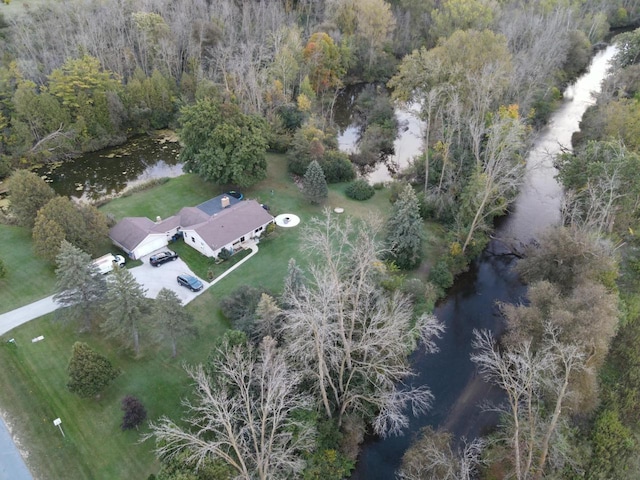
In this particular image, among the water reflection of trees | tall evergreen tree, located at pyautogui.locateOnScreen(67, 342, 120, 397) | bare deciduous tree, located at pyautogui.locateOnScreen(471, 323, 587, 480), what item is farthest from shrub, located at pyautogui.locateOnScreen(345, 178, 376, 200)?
tall evergreen tree, located at pyautogui.locateOnScreen(67, 342, 120, 397)

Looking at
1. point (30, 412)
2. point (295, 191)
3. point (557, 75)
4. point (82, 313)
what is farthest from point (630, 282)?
point (557, 75)

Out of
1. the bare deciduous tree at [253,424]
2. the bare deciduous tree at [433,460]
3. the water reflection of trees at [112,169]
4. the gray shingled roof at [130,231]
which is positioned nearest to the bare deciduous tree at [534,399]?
the bare deciduous tree at [433,460]

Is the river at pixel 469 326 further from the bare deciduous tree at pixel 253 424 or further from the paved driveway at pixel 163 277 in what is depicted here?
the paved driveway at pixel 163 277

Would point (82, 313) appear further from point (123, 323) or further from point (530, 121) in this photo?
point (530, 121)

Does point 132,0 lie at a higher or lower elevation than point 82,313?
higher

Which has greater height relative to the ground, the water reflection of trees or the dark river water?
the dark river water

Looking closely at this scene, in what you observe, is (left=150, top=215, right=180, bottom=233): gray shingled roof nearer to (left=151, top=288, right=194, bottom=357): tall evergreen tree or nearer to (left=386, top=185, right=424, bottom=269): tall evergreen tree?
(left=151, top=288, right=194, bottom=357): tall evergreen tree
